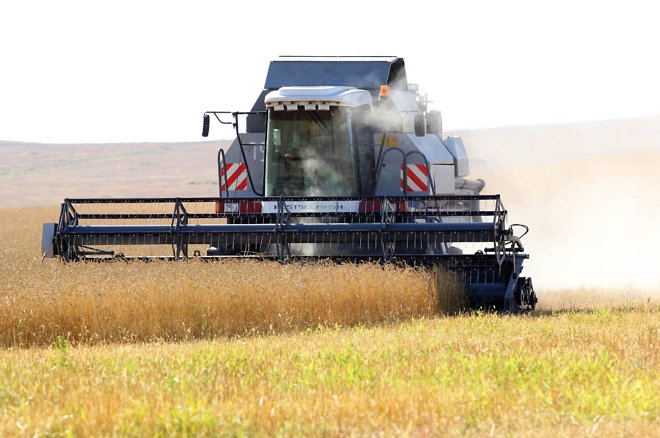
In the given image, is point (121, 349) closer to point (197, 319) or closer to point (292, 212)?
point (197, 319)

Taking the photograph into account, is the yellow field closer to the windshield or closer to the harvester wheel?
the harvester wheel

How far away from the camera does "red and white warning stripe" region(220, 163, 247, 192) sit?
13.1m

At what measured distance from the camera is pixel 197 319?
29.1 feet

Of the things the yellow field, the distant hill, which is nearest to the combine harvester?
the yellow field

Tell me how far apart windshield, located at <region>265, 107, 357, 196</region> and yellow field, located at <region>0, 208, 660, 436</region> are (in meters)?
2.14

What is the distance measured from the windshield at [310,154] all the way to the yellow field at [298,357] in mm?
2143

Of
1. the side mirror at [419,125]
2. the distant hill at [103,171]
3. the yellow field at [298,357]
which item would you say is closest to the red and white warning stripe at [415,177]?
the side mirror at [419,125]

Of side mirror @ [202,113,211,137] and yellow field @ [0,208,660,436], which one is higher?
side mirror @ [202,113,211,137]

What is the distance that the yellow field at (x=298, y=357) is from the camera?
451 cm

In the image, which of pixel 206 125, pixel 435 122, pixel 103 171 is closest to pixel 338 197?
pixel 206 125

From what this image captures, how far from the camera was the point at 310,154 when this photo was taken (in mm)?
12312

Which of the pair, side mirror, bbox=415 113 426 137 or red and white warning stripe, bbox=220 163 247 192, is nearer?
side mirror, bbox=415 113 426 137

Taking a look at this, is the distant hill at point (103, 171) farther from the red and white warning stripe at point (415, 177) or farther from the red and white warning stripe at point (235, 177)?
the red and white warning stripe at point (415, 177)

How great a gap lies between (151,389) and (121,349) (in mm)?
2257
